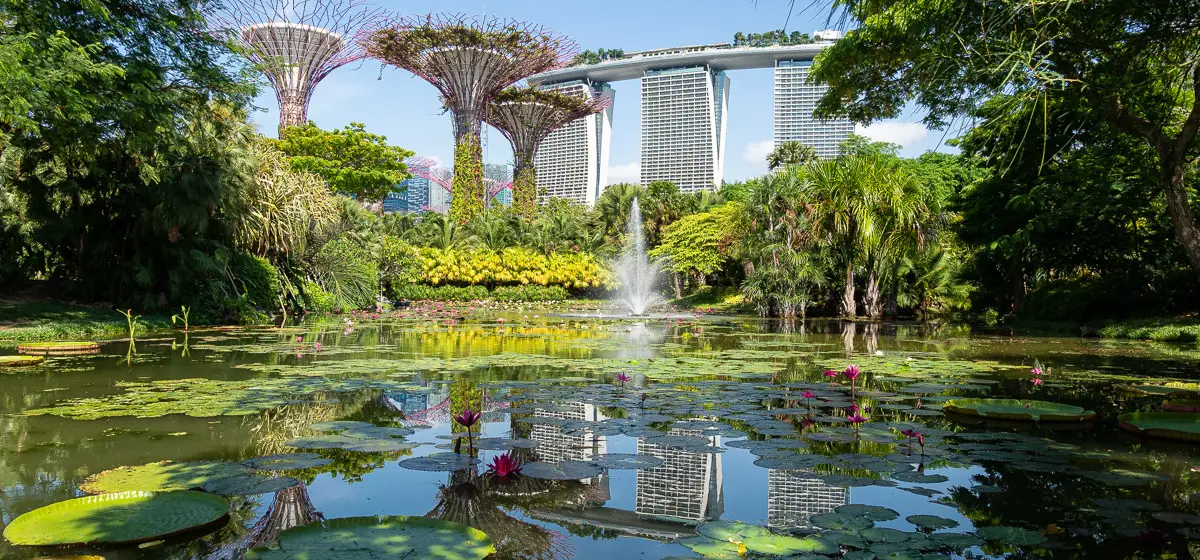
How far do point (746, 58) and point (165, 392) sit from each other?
321 feet

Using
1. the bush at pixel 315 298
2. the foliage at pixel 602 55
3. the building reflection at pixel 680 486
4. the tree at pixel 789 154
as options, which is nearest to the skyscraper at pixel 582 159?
the foliage at pixel 602 55

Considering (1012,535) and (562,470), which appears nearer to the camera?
(1012,535)

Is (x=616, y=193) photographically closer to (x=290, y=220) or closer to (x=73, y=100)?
(x=290, y=220)

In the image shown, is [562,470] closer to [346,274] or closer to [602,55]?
[346,274]

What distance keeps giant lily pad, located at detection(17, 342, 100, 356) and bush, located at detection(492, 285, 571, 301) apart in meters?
22.0

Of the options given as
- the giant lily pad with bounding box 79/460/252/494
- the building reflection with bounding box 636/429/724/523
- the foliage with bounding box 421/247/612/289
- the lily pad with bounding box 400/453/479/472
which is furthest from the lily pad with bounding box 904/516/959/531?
the foliage with bounding box 421/247/612/289

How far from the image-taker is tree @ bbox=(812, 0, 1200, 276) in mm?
5270

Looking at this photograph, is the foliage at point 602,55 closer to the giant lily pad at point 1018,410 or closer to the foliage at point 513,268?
the foliage at point 513,268

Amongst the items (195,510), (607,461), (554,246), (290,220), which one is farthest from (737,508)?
(554,246)

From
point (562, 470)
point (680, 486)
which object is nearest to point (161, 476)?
point (562, 470)

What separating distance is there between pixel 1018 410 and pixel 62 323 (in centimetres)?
1219

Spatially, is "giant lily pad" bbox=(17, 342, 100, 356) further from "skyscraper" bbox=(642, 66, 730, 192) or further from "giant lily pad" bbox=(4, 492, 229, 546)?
"skyscraper" bbox=(642, 66, 730, 192)

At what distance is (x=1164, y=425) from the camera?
172 inches

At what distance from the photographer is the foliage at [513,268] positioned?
29.6 meters
